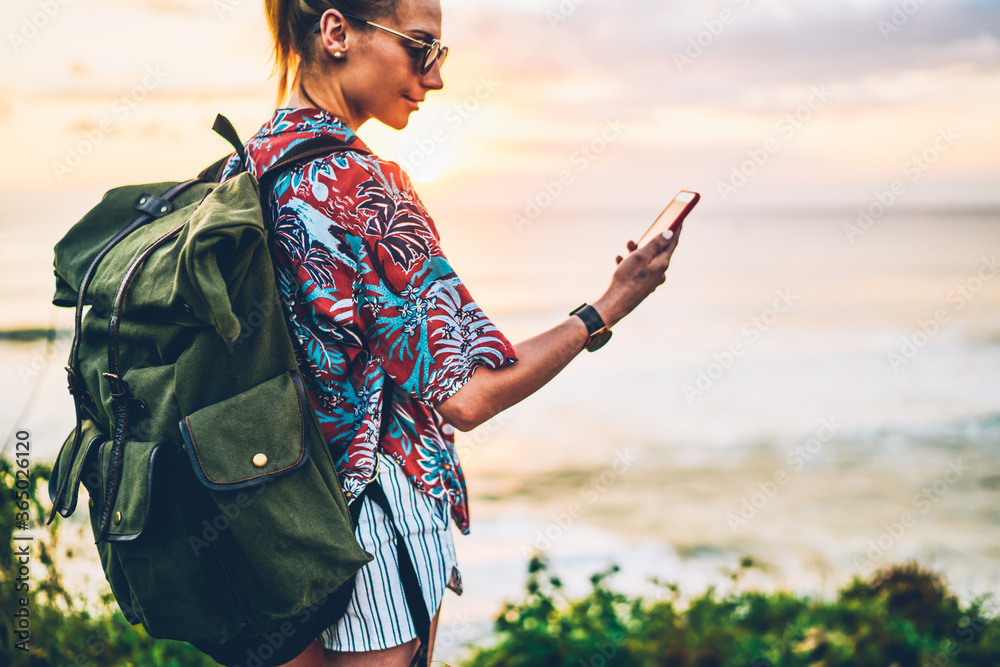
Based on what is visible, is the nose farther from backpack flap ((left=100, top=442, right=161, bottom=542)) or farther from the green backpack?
backpack flap ((left=100, top=442, right=161, bottom=542))

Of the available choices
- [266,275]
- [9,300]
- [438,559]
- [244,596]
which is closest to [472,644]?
[438,559]

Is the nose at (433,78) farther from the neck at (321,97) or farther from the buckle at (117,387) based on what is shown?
the buckle at (117,387)

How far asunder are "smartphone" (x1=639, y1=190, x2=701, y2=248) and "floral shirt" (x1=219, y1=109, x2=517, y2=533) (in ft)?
1.70

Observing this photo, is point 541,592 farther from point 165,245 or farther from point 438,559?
point 165,245

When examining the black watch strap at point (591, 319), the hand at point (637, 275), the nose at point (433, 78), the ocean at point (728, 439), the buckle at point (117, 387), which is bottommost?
the ocean at point (728, 439)

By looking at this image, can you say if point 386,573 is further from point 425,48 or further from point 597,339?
point 425,48

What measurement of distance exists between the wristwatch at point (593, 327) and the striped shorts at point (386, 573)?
0.46 meters

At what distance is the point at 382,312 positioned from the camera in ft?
4.77

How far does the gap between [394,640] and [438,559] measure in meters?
0.18

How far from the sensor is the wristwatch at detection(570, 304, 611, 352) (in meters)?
1.62

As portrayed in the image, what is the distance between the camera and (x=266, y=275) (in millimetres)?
1396

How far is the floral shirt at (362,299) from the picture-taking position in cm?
145

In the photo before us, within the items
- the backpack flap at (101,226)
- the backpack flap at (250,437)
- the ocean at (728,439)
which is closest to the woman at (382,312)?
the backpack flap at (250,437)

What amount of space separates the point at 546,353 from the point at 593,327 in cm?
13
